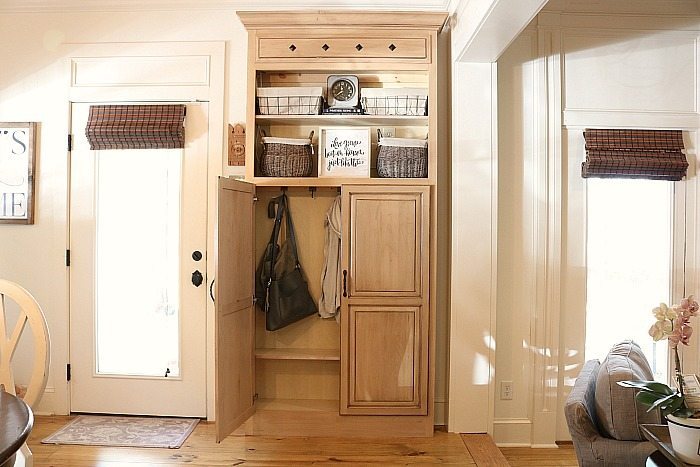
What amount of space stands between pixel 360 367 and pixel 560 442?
4.37ft

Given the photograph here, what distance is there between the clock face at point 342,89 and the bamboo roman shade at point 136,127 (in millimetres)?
960

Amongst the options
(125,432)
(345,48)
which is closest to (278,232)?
(345,48)

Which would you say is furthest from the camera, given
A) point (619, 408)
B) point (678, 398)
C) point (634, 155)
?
point (634, 155)

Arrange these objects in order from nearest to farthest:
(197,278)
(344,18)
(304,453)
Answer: (304,453) < (344,18) < (197,278)

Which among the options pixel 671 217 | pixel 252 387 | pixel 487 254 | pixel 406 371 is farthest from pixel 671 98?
pixel 252 387

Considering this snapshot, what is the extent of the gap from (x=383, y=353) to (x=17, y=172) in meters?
2.58

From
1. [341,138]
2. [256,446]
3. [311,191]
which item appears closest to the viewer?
[256,446]

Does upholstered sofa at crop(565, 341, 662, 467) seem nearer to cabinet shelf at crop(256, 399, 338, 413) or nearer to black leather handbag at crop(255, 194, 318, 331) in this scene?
cabinet shelf at crop(256, 399, 338, 413)

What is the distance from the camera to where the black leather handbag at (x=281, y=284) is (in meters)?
3.99

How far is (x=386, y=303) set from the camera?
150 inches

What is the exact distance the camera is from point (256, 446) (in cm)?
365

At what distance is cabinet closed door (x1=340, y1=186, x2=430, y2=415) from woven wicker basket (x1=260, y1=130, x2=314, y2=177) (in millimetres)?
335

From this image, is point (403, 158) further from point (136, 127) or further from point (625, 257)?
point (136, 127)

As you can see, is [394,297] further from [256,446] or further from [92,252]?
[92,252]
